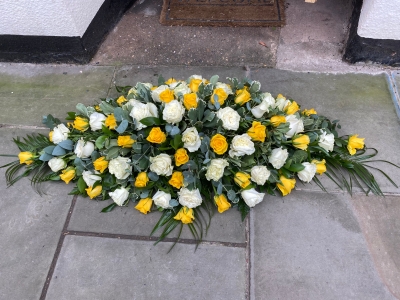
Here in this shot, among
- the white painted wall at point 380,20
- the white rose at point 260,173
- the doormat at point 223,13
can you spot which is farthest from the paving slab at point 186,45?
the white rose at point 260,173

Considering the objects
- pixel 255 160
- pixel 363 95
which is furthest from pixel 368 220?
pixel 363 95

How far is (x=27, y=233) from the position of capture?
78.0 inches

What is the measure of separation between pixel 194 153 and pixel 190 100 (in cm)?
30

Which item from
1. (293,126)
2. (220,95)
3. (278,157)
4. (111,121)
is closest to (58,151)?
(111,121)

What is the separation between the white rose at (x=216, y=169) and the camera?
1805 mm

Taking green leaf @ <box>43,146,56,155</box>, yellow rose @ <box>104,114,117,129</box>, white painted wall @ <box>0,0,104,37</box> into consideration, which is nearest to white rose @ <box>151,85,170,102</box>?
yellow rose @ <box>104,114,117,129</box>

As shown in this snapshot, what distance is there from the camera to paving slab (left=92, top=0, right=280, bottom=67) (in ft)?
9.41

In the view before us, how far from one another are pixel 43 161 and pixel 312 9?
266cm

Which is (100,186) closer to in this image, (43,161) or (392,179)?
(43,161)

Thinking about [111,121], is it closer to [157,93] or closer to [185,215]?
[157,93]

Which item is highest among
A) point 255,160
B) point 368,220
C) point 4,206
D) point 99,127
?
point 99,127

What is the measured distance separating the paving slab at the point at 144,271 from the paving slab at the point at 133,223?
0.06 metres

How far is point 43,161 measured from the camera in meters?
2.16

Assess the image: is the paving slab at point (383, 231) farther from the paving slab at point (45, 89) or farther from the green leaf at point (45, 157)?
the paving slab at point (45, 89)
